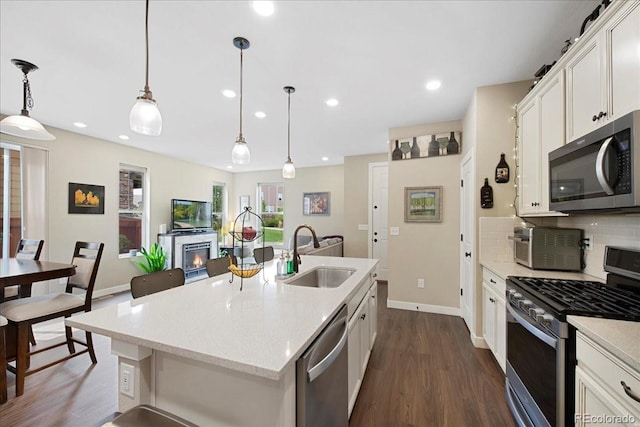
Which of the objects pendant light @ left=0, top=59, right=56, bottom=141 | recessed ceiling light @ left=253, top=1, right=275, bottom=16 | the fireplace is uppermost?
recessed ceiling light @ left=253, top=1, right=275, bottom=16

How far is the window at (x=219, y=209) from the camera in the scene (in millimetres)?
7207

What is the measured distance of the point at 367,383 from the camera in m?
2.12

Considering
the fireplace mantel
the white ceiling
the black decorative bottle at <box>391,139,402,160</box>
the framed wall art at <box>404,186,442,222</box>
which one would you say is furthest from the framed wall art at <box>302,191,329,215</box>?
the white ceiling

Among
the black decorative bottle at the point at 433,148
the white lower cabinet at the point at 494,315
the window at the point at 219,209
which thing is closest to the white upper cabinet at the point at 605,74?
the white lower cabinet at the point at 494,315

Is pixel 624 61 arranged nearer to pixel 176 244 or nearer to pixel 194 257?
pixel 176 244

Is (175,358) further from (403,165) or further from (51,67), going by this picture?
(403,165)

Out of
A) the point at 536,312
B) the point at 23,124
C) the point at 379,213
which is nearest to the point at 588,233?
→ the point at 536,312

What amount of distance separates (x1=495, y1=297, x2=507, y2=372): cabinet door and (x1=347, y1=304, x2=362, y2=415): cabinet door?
44.9 inches

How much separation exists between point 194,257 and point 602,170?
6.29m

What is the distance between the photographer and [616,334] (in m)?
0.99

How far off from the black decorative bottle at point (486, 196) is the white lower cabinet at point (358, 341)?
4.77 ft

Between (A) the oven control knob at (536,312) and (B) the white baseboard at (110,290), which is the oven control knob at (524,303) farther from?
(B) the white baseboard at (110,290)

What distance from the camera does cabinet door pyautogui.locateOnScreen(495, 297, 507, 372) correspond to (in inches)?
80.1

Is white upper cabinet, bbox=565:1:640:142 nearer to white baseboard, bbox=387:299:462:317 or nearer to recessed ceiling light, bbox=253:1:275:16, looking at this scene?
recessed ceiling light, bbox=253:1:275:16
